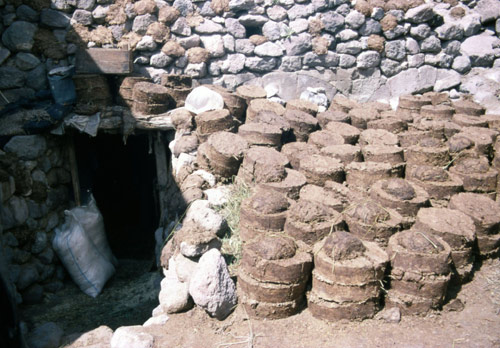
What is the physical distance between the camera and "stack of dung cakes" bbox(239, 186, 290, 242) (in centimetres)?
443

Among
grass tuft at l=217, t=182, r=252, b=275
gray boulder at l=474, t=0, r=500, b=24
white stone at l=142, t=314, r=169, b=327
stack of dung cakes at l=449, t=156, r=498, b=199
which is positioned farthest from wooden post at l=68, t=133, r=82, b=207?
gray boulder at l=474, t=0, r=500, b=24

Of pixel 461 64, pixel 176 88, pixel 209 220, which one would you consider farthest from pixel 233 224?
pixel 461 64

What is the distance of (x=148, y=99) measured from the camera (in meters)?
6.51

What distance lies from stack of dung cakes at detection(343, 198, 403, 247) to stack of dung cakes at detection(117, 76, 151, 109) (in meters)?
3.96

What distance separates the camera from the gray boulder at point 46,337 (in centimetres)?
418

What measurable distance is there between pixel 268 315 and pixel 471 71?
628cm

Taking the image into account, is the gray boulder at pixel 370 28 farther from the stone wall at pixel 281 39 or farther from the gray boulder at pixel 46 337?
the gray boulder at pixel 46 337

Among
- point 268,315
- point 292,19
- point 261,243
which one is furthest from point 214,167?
point 292,19

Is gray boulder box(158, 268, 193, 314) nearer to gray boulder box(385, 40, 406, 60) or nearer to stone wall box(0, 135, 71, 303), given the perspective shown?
stone wall box(0, 135, 71, 303)

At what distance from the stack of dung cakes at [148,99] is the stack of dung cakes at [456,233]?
13.3 feet

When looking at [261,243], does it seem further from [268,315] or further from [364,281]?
[364,281]

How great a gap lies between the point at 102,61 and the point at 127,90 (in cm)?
59

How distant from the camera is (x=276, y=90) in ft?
24.3

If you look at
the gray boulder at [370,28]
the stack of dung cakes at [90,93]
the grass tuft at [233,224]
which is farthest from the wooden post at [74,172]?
the gray boulder at [370,28]
